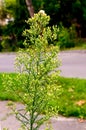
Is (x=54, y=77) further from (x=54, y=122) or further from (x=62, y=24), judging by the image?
(x=62, y=24)

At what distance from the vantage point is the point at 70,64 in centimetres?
1697

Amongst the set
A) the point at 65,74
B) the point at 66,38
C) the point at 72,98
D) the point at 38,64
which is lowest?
the point at 72,98

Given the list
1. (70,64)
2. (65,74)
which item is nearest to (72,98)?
(65,74)

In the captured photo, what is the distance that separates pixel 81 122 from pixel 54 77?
159 inches

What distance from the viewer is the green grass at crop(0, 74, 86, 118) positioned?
9.40 meters

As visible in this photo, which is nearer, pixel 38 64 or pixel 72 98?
pixel 38 64

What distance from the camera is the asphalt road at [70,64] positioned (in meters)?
14.7

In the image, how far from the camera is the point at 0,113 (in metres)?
9.81

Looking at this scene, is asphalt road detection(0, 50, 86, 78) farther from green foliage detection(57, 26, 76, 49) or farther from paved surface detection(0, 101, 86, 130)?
paved surface detection(0, 101, 86, 130)

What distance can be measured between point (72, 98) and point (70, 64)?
6809 millimetres

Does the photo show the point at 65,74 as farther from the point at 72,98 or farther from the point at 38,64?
the point at 38,64

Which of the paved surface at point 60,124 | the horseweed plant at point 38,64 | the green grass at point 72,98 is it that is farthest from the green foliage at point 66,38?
the horseweed plant at point 38,64

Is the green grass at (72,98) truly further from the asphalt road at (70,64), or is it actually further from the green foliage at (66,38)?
the green foliage at (66,38)

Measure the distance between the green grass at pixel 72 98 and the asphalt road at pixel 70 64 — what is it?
2314 mm
